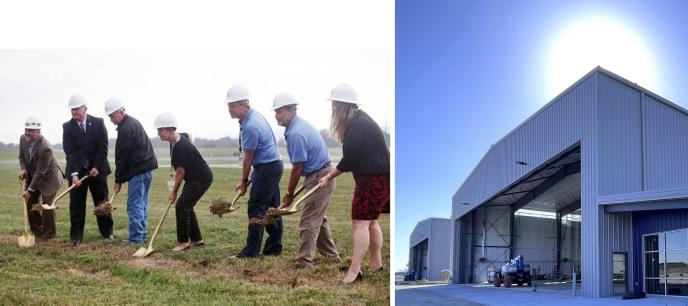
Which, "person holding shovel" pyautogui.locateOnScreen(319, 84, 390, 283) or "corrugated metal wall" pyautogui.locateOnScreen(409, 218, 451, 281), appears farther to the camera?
"corrugated metal wall" pyautogui.locateOnScreen(409, 218, 451, 281)

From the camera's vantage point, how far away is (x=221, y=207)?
8102 millimetres

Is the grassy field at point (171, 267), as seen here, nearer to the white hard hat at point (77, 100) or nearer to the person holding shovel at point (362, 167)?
the person holding shovel at point (362, 167)

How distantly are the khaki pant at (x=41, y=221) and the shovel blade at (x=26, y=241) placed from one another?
75 mm

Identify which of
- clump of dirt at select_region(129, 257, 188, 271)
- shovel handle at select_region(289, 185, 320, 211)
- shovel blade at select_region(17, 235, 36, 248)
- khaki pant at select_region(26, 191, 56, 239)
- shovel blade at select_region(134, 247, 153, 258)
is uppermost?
→ shovel handle at select_region(289, 185, 320, 211)

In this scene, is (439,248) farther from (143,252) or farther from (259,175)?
(143,252)

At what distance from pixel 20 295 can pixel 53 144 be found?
1874mm

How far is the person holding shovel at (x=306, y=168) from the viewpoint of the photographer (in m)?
8.07

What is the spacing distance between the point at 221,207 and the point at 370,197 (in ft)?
5.84

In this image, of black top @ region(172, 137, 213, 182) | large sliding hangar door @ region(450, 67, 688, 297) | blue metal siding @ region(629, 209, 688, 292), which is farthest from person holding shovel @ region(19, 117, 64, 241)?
blue metal siding @ region(629, 209, 688, 292)

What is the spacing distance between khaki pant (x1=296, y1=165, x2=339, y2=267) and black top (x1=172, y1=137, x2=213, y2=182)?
1.26 metres

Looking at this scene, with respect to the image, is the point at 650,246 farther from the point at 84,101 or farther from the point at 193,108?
the point at 84,101

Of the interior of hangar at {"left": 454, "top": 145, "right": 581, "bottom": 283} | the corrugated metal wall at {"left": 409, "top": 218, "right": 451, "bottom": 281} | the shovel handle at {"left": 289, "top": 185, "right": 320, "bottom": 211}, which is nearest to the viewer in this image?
the shovel handle at {"left": 289, "top": 185, "right": 320, "bottom": 211}

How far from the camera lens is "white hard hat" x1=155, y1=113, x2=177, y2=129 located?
8.27 meters

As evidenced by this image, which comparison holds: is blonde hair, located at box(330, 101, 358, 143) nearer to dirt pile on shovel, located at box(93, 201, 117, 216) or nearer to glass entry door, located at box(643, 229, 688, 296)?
dirt pile on shovel, located at box(93, 201, 117, 216)
